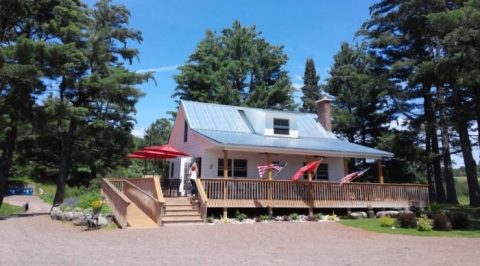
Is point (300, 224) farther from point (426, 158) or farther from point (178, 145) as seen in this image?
point (426, 158)

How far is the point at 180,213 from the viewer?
1759cm

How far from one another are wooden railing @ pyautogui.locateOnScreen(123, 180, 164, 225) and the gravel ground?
88 centimetres

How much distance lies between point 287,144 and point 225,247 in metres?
10.8

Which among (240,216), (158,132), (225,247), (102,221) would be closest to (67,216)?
(102,221)

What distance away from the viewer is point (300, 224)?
1755cm

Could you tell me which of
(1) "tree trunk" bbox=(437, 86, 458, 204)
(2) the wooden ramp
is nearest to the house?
(2) the wooden ramp

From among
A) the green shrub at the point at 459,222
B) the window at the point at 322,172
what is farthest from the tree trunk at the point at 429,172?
the green shrub at the point at 459,222

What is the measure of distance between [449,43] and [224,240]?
1547 cm

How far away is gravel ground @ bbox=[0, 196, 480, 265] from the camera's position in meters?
9.52

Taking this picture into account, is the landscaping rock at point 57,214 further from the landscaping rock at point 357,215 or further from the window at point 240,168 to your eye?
the landscaping rock at point 357,215

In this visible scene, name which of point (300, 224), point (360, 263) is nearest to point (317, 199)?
point (300, 224)

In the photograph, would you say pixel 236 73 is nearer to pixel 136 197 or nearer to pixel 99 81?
pixel 99 81

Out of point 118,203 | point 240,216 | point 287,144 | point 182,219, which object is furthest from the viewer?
point 287,144

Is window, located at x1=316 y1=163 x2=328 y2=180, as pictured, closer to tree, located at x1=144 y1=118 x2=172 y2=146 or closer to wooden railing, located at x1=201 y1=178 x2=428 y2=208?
wooden railing, located at x1=201 y1=178 x2=428 y2=208
